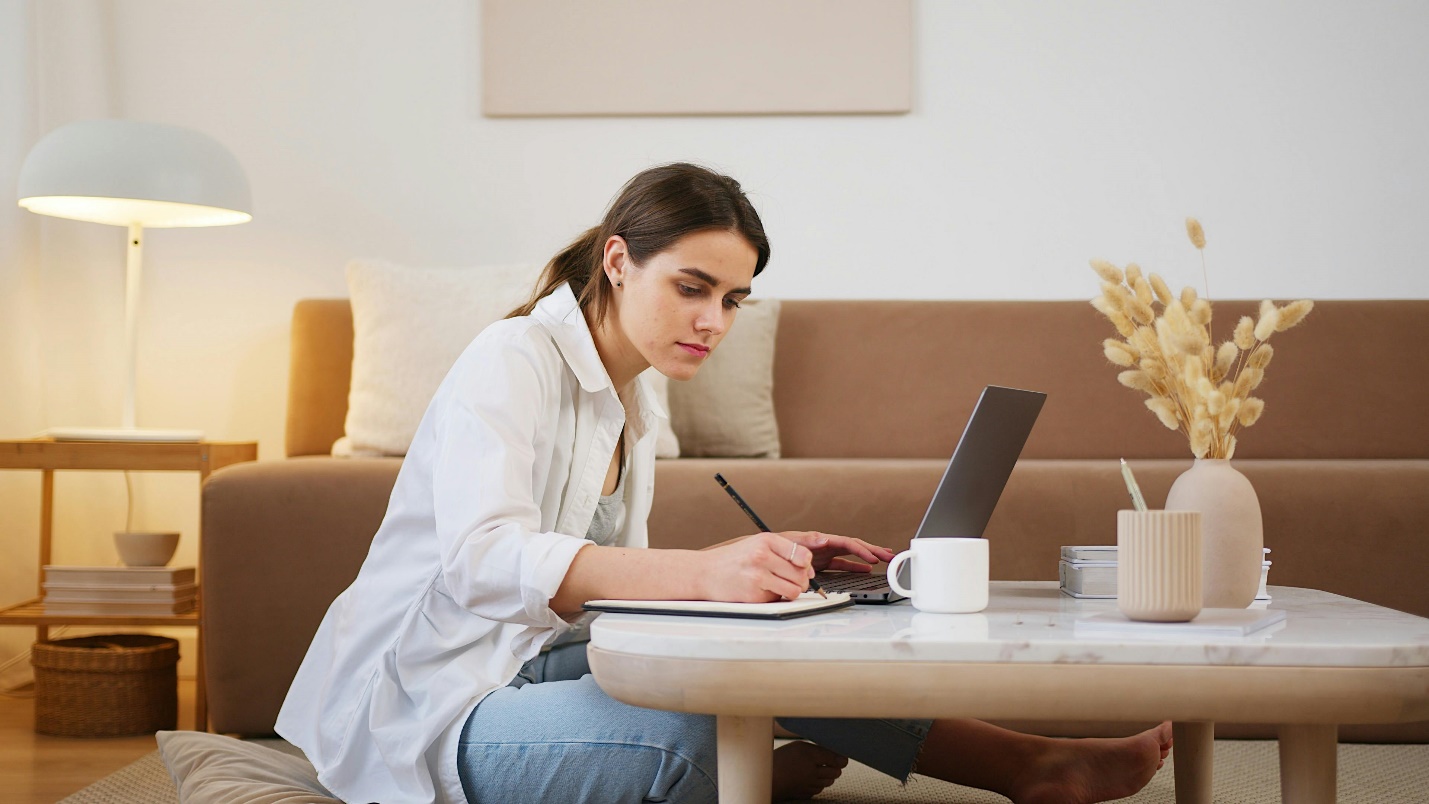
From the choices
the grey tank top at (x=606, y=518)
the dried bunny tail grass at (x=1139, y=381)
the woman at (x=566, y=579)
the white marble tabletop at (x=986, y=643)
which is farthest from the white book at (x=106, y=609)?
the dried bunny tail grass at (x=1139, y=381)

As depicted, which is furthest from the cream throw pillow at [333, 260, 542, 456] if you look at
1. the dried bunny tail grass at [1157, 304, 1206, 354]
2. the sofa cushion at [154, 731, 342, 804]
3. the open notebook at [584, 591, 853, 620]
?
the dried bunny tail grass at [1157, 304, 1206, 354]

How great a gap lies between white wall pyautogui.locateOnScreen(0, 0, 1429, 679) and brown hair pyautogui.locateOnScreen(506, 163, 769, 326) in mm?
1644

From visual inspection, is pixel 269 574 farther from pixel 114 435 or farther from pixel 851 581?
→ pixel 851 581

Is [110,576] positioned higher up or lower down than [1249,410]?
lower down

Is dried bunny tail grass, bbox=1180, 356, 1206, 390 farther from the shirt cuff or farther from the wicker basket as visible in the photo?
the wicker basket

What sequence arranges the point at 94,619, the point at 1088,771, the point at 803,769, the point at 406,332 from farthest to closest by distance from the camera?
the point at 406,332 → the point at 94,619 → the point at 803,769 → the point at 1088,771

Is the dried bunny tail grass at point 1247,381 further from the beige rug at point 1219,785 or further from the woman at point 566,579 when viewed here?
the beige rug at point 1219,785

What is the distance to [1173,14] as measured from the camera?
303 centimetres

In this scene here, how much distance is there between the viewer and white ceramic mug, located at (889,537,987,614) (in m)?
1.10

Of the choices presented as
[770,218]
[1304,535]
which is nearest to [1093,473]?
[1304,535]

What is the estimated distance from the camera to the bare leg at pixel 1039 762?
145cm

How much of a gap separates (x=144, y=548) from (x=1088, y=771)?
6.44 ft

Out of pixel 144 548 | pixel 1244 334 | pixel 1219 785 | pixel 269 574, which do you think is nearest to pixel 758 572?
pixel 1244 334

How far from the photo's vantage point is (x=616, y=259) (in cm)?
142
